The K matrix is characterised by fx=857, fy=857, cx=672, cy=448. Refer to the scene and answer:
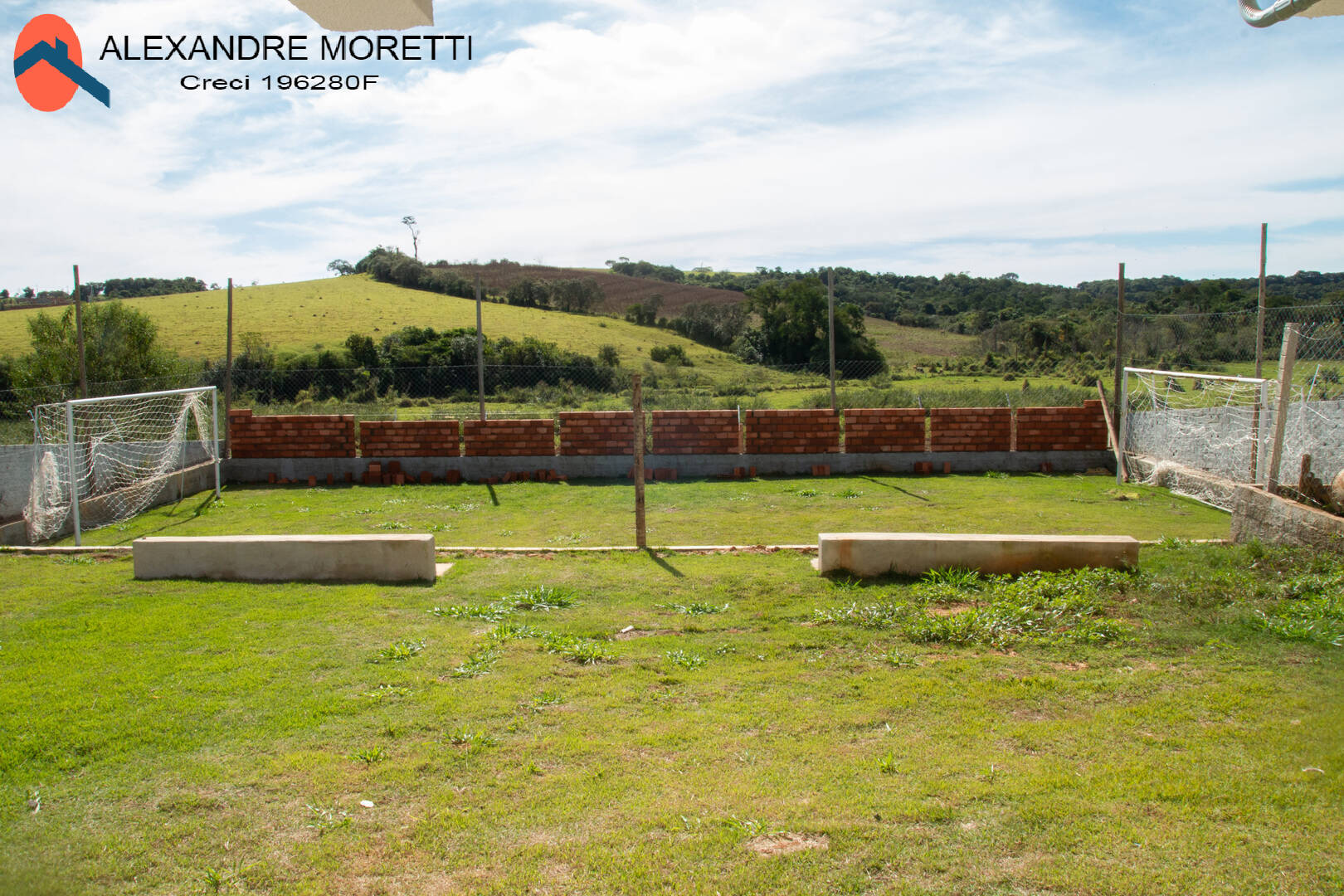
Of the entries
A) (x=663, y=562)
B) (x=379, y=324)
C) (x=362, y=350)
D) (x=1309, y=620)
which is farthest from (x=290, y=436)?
(x=379, y=324)

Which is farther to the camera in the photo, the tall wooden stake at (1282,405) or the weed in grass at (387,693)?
the tall wooden stake at (1282,405)

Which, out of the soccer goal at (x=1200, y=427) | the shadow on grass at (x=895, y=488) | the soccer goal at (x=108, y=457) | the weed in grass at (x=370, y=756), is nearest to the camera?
the weed in grass at (x=370, y=756)

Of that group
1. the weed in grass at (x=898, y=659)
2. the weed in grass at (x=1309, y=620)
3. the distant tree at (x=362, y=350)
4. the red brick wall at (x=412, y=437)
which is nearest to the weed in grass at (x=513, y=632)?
the weed in grass at (x=898, y=659)

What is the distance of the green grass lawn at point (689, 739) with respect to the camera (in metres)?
3.20

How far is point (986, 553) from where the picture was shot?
24.6ft

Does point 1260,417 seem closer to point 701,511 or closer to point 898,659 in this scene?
point 898,659

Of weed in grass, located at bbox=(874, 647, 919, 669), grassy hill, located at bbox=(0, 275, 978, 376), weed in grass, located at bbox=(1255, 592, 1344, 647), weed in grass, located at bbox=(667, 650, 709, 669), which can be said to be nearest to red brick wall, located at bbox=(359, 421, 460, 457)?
weed in grass, located at bbox=(667, 650, 709, 669)

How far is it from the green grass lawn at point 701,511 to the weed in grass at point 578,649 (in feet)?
12.4

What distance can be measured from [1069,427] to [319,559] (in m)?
13.1

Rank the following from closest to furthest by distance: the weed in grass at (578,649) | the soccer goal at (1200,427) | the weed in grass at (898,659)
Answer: the weed in grass at (898,659)
the weed in grass at (578,649)
the soccer goal at (1200,427)

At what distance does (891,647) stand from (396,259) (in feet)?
203

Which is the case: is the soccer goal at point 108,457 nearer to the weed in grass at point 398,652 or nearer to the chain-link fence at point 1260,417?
the weed in grass at point 398,652

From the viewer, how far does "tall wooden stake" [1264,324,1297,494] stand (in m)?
8.49

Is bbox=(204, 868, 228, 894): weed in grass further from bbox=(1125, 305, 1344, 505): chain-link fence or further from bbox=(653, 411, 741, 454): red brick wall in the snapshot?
bbox=(653, 411, 741, 454): red brick wall
